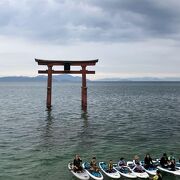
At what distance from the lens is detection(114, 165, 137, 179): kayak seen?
24.4 metres

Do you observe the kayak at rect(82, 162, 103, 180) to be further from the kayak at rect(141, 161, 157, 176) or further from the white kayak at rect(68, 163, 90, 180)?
the kayak at rect(141, 161, 157, 176)

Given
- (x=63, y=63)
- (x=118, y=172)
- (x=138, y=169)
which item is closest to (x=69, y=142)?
(x=118, y=172)

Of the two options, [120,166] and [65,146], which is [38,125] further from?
[120,166]

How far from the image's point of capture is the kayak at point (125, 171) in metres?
24.4

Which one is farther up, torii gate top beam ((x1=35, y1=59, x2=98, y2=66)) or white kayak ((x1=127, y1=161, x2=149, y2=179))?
torii gate top beam ((x1=35, y1=59, x2=98, y2=66))

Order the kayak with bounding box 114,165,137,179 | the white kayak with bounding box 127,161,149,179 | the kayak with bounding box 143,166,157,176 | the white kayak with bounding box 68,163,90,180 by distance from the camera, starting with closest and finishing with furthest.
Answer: the white kayak with bounding box 68,163,90,180 → the white kayak with bounding box 127,161,149,179 → the kayak with bounding box 114,165,137,179 → the kayak with bounding box 143,166,157,176

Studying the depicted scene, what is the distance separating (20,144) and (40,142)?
2223mm

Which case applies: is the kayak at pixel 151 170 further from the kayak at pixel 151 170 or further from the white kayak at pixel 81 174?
the white kayak at pixel 81 174

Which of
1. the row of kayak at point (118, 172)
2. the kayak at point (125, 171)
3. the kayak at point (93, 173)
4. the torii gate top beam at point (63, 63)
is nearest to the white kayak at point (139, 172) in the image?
the row of kayak at point (118, 172)

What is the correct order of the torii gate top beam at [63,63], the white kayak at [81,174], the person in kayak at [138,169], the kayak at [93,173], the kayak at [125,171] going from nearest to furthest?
the kayak at [93,173], the white kayak at [81,174], the kayak at [125,171], the person in kayak at [138,169], the torii gate top beam at [63,63]

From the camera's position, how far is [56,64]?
5800 centimetres

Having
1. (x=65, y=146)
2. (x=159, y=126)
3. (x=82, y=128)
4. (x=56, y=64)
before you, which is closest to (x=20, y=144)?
(x=65, y=146)

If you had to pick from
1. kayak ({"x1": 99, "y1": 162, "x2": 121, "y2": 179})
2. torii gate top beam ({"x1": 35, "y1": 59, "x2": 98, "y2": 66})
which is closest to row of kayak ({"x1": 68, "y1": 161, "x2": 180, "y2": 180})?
kayak ({"x1": 99, "y1": 162, "x2": 121, "y2": 179})

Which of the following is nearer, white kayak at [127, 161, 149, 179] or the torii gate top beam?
white kayak at [127, 161, 149, 179]
